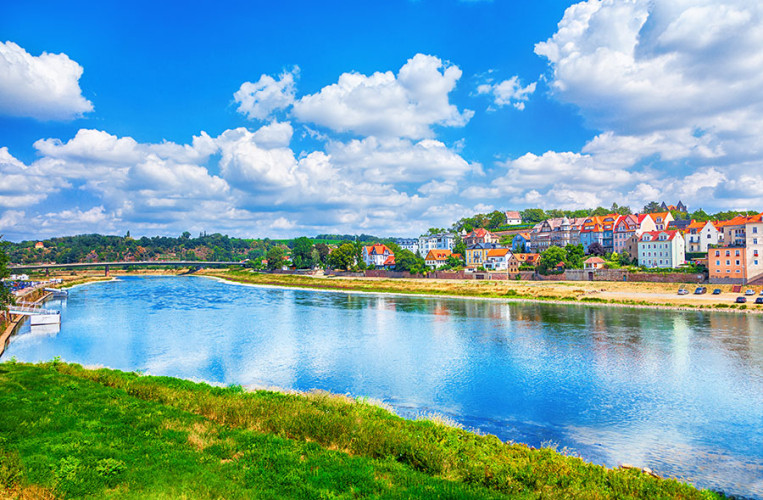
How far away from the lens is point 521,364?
23.2 m

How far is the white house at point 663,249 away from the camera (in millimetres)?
60531

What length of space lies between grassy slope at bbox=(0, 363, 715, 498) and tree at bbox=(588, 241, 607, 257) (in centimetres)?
7036

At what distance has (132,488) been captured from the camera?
6.77m

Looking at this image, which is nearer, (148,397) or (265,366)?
(148,397)

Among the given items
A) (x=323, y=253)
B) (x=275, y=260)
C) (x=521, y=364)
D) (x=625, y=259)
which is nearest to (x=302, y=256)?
(x=323, y=253)

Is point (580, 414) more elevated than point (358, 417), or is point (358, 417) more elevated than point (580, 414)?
point (358, 417)

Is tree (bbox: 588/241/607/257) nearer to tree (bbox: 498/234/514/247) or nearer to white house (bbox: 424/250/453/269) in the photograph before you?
tree (bbox: 498/234/514/247)

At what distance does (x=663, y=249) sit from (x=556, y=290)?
63.1ft

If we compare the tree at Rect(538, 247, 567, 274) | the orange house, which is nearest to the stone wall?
the orange house

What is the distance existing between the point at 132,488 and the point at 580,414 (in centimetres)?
1487

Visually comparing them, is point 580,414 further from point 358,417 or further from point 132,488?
point 132,488

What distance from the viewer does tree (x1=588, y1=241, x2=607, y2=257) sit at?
239 ft

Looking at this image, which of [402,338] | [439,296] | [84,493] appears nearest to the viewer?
[84,493]

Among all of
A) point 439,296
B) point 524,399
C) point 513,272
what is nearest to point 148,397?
point 524,399
